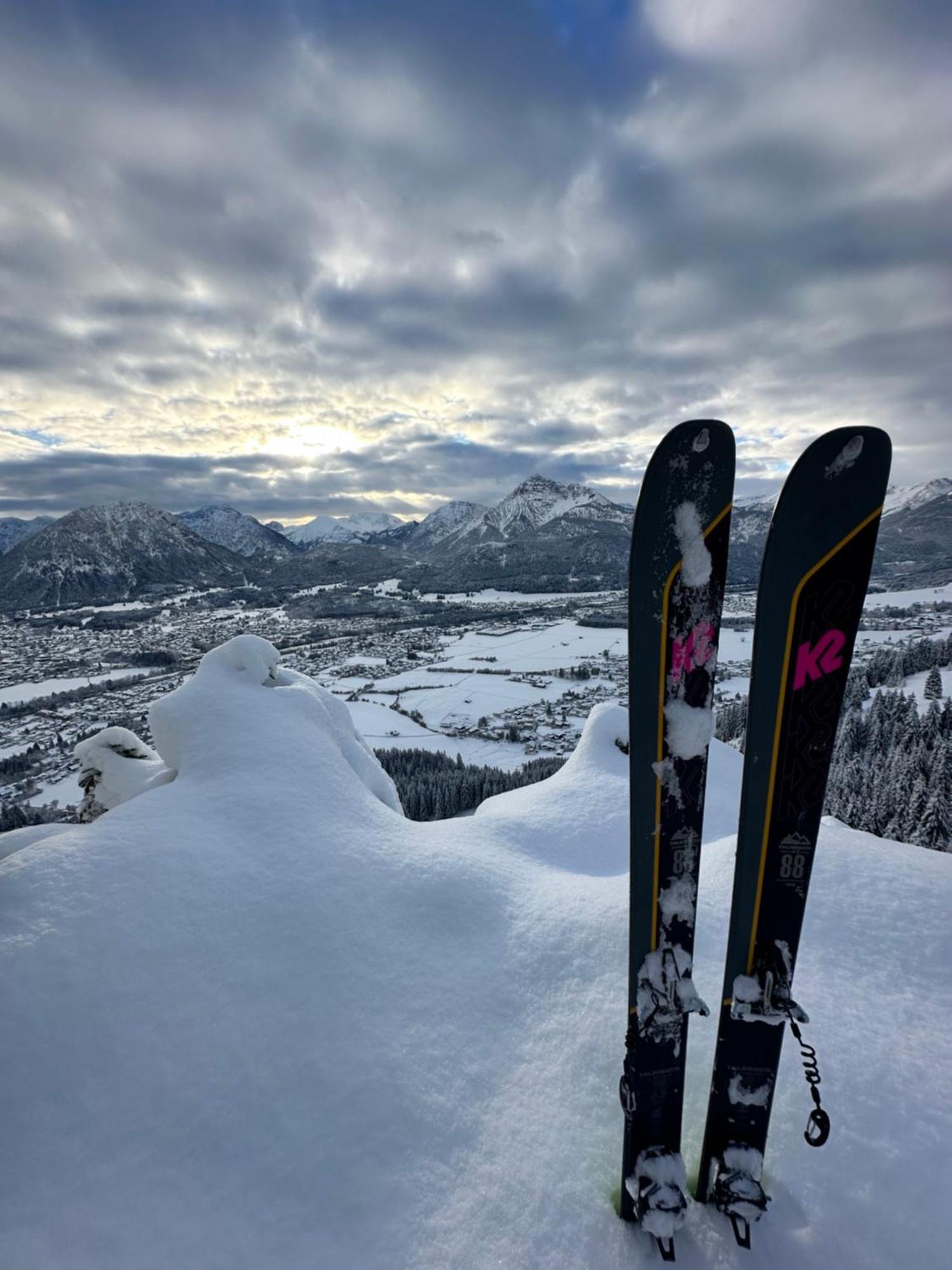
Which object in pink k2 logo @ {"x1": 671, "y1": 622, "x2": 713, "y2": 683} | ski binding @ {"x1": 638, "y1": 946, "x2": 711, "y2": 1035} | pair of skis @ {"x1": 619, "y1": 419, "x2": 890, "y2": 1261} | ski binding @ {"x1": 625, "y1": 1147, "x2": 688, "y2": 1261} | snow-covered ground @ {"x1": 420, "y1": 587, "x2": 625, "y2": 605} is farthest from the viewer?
snow-covered ground @ {"x1": 420, "y1": 587, "x2": 625, "y2": 605}

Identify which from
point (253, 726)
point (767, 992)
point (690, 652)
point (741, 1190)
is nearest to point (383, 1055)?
point (741, 1190)

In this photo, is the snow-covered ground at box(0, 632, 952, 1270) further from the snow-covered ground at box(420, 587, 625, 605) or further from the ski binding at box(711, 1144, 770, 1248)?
the snow-covered ground at box(420, 587, 625, 605)

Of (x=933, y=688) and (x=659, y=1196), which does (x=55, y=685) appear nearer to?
(x=659, y=1196)

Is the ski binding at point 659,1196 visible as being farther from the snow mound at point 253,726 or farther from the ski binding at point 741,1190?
the snow mound at point 253,726

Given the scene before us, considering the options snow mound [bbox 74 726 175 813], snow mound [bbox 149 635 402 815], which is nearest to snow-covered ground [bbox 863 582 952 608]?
snow mound [bbox 149 635 402 815]

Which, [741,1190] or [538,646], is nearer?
[741,1190]

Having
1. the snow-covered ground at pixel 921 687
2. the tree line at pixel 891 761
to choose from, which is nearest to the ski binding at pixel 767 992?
the tree line at pixel 891 761

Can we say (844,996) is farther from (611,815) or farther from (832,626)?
(611,815)
